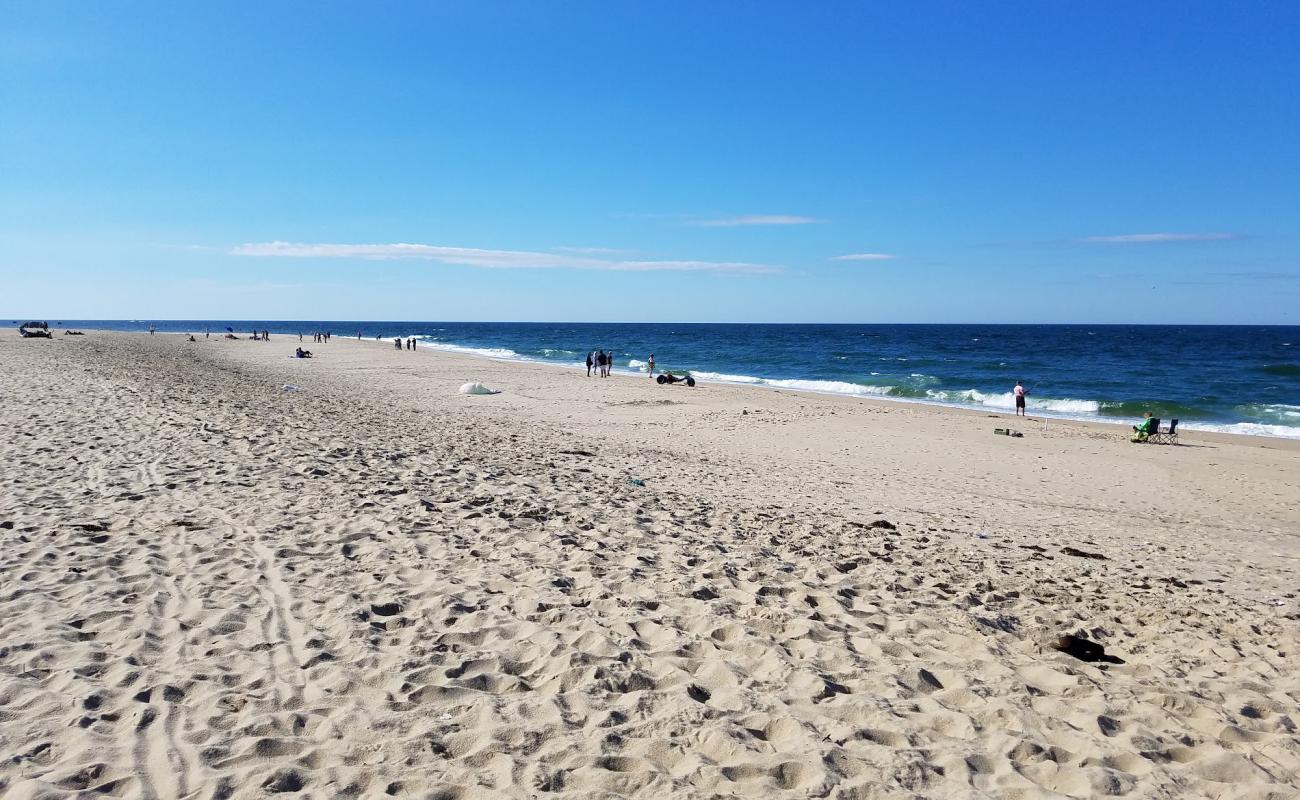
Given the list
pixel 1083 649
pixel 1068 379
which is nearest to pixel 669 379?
pixel 1068 379

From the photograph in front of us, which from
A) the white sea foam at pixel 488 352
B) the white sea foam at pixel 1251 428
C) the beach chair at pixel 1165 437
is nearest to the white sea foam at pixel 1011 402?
the white sea foam at pixel 1251 428

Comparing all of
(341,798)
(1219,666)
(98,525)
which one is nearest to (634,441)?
(98,525)

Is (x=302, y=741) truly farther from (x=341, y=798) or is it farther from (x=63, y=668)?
(x=63, y=668)

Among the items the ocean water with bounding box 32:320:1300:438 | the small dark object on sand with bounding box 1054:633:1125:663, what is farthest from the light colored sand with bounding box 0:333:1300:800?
the ocean water with bounding box 32:320:1300:438

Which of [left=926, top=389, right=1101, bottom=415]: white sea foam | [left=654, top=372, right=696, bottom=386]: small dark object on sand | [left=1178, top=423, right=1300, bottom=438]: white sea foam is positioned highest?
[left=654, top=372, right=696, bottom=386]: small dark object on sand

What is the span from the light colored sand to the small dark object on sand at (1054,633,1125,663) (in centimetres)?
14

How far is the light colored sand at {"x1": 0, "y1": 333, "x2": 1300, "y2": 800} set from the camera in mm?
3521

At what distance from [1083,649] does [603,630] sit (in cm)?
338

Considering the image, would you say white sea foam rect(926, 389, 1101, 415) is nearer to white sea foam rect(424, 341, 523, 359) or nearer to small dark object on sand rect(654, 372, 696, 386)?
small dark object on sand rect(654, 372, 696, 386)

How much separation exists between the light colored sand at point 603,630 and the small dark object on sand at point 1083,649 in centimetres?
14

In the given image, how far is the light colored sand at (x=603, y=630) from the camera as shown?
3.52m

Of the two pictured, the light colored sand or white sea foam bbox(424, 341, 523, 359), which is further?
white sea foam bbox(424, 341, 523, 359)

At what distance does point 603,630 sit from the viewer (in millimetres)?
5012

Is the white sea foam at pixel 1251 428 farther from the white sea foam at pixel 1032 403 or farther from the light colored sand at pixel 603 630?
the light colored sand at pixel 603 630
